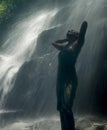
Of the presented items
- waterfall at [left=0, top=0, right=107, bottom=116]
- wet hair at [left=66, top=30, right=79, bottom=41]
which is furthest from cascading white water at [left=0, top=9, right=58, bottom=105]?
wet hair at [left=66, top=30, right=79, bottom=41]

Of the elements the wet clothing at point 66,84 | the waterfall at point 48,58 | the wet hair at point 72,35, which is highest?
the waterfall at point 48,58

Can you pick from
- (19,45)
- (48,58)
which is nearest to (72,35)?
(48,58)

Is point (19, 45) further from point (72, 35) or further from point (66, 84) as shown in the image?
point (66, 84)

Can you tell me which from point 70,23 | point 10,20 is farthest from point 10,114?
point 10,20

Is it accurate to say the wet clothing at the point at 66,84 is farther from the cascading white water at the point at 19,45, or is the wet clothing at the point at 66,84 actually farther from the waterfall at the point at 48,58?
the cascading white water at the point at 19,45

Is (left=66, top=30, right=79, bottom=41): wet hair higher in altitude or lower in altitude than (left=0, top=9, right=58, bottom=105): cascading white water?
lower

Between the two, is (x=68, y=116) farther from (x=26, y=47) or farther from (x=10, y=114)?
(x=26, y=47)

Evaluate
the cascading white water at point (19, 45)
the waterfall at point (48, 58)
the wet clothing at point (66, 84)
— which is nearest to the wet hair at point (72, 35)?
the wet clothing at point (66, 84)

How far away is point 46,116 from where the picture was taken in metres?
14.7

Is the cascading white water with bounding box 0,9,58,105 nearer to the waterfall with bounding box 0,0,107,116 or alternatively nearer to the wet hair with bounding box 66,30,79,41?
the waterfall with bounding box 0,0,107,116

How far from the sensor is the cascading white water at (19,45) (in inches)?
820

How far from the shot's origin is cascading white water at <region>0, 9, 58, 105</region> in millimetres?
20828

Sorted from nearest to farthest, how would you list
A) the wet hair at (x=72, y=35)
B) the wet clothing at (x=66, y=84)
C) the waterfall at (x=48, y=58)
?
1. the wet clothing at (x=66, y=84)
2. the wet hair at (x=72, y=35)
3. the waterfall at (x=48, y=58)

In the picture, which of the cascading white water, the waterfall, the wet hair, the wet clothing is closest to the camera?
the wet clothing
